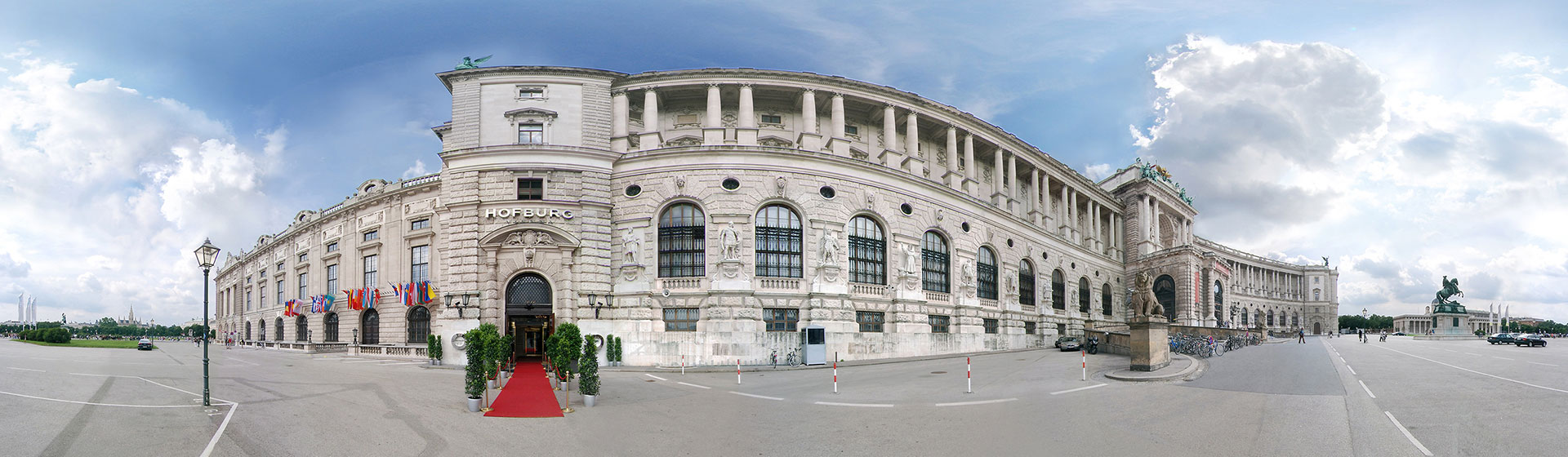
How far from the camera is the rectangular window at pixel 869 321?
1582 inches

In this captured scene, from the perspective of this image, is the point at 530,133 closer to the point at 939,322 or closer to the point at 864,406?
the point at 939,322

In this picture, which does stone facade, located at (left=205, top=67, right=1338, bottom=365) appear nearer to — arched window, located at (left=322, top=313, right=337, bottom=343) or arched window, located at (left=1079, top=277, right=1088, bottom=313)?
arched window, located at (left=322, top=313, right=337, bottom=343)

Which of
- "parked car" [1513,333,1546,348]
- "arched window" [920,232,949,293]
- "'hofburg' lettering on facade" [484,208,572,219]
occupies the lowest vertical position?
"parked car" [1513,333,1546,348]

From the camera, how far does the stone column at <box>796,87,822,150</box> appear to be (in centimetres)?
4134

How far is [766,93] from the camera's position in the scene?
4403 centimetres

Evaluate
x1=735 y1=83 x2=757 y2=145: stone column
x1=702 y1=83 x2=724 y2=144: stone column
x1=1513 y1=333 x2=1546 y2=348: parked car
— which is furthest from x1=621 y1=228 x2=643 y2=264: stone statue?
x1=1513 y1=333 x2=1546 y2=348: parked car

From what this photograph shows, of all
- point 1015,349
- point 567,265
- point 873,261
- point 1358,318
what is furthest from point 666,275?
point 1358,318

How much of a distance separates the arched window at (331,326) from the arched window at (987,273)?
173 ft

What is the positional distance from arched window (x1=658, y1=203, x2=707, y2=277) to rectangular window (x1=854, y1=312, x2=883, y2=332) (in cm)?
943

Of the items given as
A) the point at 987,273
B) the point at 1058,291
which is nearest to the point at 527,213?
the point at 987,273

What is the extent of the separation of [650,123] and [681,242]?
24.8 ft

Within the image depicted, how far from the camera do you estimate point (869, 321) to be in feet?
133

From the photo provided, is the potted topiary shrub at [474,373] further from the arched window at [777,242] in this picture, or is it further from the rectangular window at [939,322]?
the rectangular window at [939,322]

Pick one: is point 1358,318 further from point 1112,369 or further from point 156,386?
point 156,386
